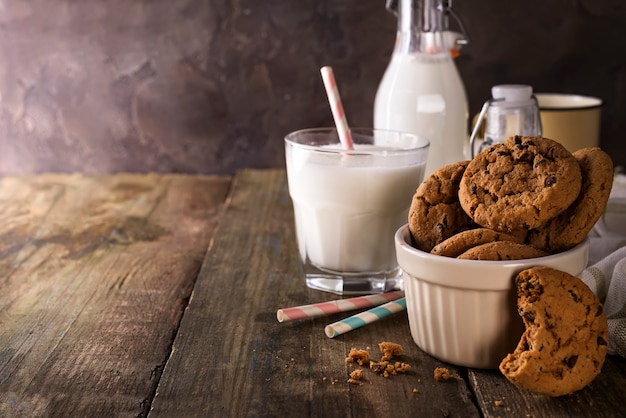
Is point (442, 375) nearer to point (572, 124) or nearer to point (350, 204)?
point (350, 204)

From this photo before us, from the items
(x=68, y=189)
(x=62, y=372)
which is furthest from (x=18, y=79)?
(x=62, y=372)

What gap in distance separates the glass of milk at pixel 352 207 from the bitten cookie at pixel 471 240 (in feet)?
0.74

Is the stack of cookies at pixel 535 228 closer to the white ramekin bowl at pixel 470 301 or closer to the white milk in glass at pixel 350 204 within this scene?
the white ramekin bowl at pixel 470 301

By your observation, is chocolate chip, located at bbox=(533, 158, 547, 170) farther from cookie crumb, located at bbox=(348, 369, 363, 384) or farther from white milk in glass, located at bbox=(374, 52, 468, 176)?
white milk in glass, located at bbox=(374, 52, 468, 176)

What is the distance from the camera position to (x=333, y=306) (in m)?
0.99

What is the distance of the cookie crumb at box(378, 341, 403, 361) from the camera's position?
0.86 metres

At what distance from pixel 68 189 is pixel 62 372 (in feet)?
3.20

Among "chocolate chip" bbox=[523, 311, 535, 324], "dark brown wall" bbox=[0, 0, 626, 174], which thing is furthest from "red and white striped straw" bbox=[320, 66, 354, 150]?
"dark brown wall" bbox=[0, 0, 626, 174]

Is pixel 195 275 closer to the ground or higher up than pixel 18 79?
closer to the ground

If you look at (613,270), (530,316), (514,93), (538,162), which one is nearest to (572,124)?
(514,93)

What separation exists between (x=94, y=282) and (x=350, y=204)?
40 centimetres

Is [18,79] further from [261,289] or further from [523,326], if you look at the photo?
[523,326]

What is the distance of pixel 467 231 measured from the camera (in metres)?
0.84

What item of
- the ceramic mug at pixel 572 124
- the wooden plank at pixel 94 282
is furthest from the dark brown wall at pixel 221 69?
the ceramic mug at pixel 572 124
